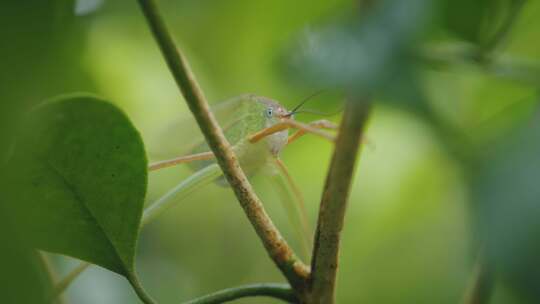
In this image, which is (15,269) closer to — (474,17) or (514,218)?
(514,218)

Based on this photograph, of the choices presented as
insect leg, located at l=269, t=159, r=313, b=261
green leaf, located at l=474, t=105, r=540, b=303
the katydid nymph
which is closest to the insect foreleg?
the katydid nymph

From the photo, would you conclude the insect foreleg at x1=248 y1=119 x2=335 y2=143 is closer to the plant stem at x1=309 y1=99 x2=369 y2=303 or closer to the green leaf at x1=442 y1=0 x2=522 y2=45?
the plant stem at x1=309 y1=99 x2=369 y2=303

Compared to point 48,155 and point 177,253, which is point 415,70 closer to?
point 48,155

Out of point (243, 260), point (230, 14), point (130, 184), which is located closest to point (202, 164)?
point (130, 184)

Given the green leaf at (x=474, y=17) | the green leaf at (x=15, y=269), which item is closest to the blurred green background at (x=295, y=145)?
the green leaf at (x=474, y=17)

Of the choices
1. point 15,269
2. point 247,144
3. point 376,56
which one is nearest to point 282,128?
point 247,144

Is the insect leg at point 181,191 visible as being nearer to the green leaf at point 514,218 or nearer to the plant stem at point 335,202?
the plant stem at point 335,202
